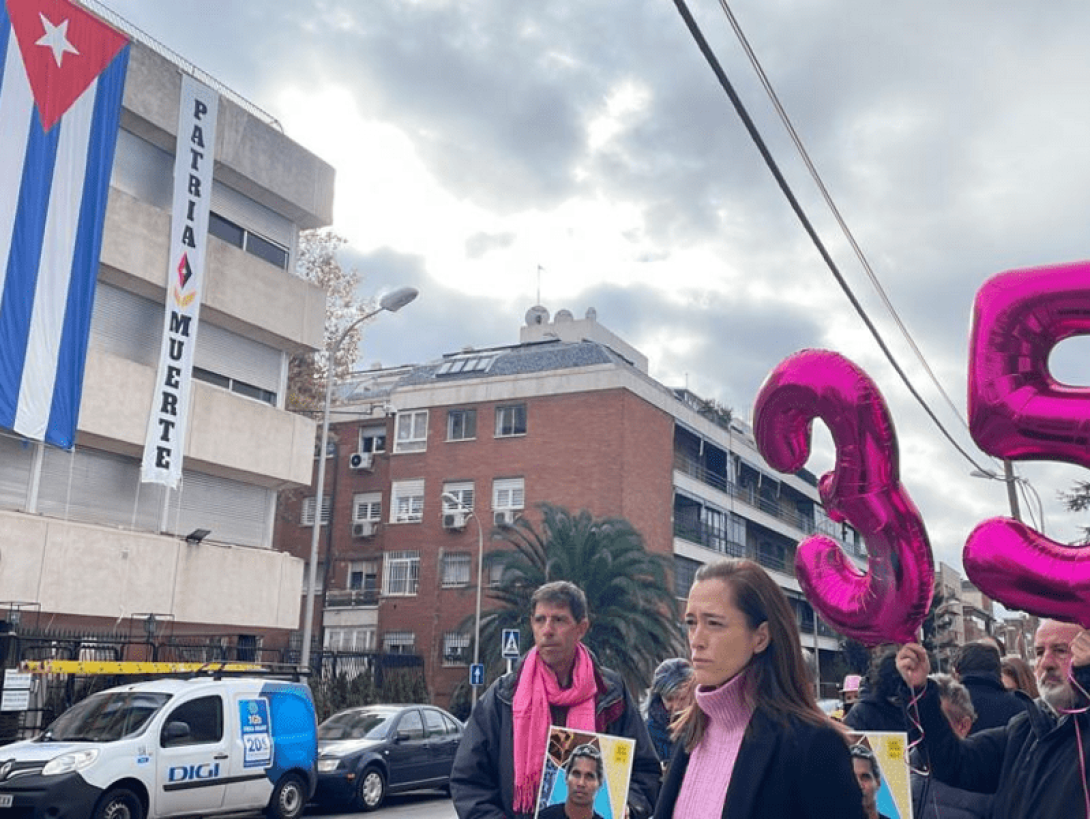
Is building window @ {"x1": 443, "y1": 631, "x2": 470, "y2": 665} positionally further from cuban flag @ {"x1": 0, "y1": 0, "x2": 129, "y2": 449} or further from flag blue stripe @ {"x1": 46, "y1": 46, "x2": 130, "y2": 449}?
cuban flag @ {"x1": 0, "y1": 0, "x2": 129, "y2": 449}

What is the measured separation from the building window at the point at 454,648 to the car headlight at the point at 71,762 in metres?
29.1

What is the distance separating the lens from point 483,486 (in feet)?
145

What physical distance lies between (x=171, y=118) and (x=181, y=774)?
47.3 feet

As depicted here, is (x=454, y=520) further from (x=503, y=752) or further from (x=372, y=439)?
(x=503, y=752)

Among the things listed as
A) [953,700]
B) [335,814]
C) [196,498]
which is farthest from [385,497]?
[953,700]

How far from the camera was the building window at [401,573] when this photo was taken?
144ft

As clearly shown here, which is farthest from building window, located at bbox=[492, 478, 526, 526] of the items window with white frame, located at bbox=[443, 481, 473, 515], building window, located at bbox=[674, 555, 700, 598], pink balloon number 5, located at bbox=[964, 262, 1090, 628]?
pink balloon number 5, located at bbox=[964, 262, 1090, 628]

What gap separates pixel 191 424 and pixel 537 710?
66.7ft

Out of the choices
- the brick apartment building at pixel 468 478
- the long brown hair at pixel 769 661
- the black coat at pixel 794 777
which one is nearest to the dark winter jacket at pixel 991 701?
the long brown hair at pixel 769 661

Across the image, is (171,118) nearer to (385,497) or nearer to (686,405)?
(385,497)

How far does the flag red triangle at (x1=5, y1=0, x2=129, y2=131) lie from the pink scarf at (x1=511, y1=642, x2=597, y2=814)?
18.8 meters

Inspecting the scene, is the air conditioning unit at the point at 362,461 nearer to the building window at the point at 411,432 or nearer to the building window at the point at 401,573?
the building window at the point at 411,432

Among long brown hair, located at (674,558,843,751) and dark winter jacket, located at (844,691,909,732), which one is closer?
long brown hair, located at (674,558,843,751)

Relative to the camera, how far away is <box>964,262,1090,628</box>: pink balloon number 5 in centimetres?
339
